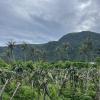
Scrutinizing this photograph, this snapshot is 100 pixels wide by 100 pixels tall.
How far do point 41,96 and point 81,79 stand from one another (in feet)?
39.9

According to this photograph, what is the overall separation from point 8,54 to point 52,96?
440 feet

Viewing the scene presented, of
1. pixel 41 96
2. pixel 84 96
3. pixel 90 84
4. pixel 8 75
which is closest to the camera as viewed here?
pixel 8 75

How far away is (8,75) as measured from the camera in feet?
77.1

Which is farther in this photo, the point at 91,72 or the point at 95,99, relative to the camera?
the point at 91,72

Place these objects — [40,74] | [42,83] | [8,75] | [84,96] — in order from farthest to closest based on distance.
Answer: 1. [84,96]
2. [40,74]
3. [42,83]
4. [8,75]

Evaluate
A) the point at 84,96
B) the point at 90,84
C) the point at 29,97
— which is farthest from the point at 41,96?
the point at 90,84

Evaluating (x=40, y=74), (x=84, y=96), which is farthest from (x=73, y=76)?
(x=40, y=74)

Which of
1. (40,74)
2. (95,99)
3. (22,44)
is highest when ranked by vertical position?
(22,44)

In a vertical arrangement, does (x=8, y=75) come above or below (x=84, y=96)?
above

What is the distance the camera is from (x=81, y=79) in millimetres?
38094

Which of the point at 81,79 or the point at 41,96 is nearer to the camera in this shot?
the point at 41,96

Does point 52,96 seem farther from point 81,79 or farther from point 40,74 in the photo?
point 81,79

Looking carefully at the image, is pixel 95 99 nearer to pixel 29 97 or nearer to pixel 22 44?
pixel 29 97

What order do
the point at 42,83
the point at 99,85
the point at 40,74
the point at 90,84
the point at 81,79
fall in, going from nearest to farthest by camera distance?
the point at 42,83 < the point at 40,74 < the point at 99,85 < the point at 81,79 < the point at 90,84
